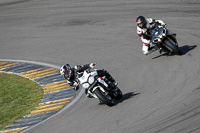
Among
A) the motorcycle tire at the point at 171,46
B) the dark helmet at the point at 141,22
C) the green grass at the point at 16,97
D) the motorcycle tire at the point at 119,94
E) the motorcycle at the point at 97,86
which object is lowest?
the green grass at the point at 16,97

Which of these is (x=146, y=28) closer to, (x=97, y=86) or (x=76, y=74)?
(x=76, y=74)

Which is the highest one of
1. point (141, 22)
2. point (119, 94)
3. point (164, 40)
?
point (141, 22)

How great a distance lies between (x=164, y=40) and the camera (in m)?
15.6

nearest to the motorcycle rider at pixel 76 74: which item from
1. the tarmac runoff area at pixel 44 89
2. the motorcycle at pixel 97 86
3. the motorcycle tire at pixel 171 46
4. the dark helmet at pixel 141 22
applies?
the motorcycle at pixel 97 86

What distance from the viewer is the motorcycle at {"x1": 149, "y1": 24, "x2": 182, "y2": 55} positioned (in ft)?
50.7

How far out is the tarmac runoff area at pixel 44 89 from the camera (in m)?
14.5

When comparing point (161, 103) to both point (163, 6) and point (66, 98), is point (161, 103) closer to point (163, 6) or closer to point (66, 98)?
point (66, 98)

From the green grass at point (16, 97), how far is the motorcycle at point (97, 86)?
3620mm

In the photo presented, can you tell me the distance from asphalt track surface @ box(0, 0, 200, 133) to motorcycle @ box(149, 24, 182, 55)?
18.4 inches

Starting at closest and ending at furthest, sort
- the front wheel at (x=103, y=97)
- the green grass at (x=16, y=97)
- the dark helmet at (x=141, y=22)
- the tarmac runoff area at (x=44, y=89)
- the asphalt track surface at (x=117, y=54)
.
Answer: the asphalt track surface at (x=117, y=54) < the front wheel at (x=103, y=97) < the tarmac runoff area at (x=44, y=89) < the green grass at (x=16, y=97) < the dark helmet at (x=141, y=22)

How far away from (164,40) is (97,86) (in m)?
4.19

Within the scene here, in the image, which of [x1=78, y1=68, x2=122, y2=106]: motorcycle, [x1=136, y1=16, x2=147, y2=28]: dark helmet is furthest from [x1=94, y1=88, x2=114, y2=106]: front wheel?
[x1=136, y1=16, x2=147, y2=28]: dark helmet

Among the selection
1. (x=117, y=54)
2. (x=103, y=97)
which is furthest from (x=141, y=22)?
(x=103, y=97)

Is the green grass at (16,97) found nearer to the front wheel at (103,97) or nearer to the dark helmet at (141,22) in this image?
the front wheel at (103,97)
